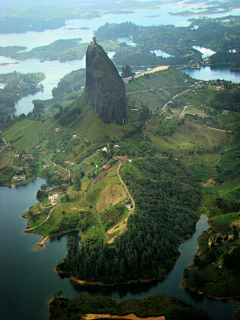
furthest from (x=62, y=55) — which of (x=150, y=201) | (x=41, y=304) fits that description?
(x=41, y=304)

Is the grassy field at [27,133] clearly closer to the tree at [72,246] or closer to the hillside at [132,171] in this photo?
the hillside at [132,171]

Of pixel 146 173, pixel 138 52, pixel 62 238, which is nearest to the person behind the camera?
pixel 62 238

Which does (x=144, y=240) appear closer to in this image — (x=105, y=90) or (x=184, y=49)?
(x=105, y=90)

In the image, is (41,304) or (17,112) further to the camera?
(17,112)

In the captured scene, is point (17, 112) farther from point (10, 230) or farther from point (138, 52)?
point (138, 52)

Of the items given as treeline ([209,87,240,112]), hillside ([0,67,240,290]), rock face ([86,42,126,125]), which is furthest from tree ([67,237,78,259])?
treeline ([209,87,240,112])
